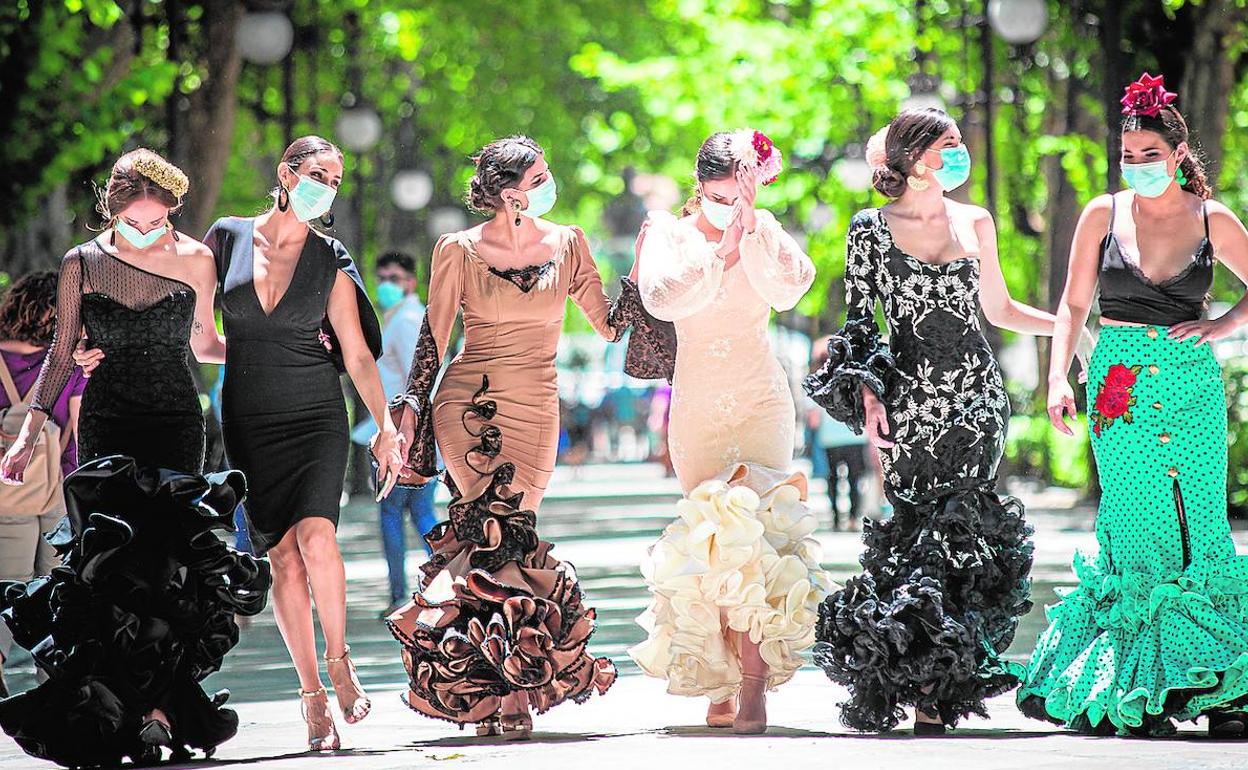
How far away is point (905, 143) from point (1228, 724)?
7.92 feet

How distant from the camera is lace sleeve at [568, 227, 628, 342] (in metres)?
9.20

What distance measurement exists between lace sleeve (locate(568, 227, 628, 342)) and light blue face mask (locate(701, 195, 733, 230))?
1.72 ft

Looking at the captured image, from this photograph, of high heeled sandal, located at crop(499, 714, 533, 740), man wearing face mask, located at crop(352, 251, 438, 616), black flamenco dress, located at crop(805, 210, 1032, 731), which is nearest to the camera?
black flamenco dress, located at crop(805, 210, 1032, 731)

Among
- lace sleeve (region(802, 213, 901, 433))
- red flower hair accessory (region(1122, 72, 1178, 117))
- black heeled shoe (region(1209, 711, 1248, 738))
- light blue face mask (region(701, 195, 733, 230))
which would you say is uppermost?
red flower hair accessory (region(1122, 72, 1178, 117))

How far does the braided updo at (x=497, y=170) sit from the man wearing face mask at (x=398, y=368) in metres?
4.52

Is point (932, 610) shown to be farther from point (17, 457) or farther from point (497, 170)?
point (17, 457)

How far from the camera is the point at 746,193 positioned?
28.9 ft

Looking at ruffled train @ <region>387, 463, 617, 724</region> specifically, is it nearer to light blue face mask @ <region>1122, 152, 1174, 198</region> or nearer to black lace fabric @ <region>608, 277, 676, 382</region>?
black lace fabric @ <region>608, 277, 676, 382</region>

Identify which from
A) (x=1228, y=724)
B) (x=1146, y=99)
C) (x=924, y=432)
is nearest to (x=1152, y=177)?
(x=1146, y=99)

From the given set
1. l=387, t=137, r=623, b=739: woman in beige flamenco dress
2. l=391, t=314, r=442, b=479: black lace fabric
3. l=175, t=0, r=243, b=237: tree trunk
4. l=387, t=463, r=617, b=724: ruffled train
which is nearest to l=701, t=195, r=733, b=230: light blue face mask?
l=387, t=137, r=623, b=739: woman in beige flamenco dress

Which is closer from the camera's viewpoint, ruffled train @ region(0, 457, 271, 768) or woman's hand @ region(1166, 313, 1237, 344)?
ruffled train @ region(0, 457, 271, 768)

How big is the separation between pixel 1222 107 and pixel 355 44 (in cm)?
1115

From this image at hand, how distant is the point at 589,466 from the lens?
4625 centimetres

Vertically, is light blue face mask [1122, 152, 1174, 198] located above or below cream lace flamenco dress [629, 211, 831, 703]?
above
